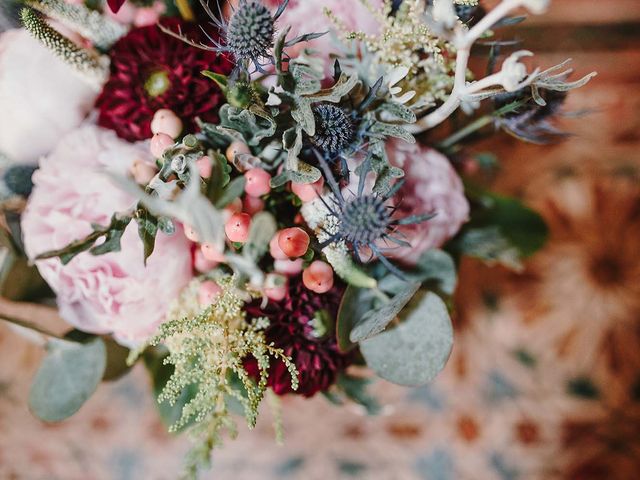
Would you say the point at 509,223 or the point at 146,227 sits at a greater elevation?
the point at 146,227

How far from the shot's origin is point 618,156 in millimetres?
805

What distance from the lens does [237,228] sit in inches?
14.7

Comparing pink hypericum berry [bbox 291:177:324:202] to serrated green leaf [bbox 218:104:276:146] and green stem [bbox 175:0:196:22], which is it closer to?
serrated green leaf [bbox 218:104:276:146]

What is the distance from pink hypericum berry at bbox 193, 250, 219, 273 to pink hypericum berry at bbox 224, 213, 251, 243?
0.06 meters

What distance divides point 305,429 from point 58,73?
1.74 feet

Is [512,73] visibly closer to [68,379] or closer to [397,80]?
[397,80]

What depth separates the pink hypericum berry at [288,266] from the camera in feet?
1.36

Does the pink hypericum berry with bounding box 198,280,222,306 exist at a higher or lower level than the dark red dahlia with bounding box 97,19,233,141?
lower

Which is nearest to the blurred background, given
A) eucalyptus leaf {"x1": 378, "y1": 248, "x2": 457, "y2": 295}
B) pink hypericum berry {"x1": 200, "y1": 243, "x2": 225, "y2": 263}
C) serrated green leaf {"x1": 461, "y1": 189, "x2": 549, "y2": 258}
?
serrated green leaf {"x1": 461, "y1": 189, "x2": 549, "y2": 258}

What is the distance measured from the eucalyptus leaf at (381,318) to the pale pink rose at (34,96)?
298 millimetres

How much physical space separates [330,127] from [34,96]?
9.8 inches

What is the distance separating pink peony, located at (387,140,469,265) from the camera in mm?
448

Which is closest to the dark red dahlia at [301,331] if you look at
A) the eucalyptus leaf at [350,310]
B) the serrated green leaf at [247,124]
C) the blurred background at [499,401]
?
the eucalyptus leaf at [350,310]

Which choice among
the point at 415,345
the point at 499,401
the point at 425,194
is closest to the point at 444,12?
the point at 425,194
